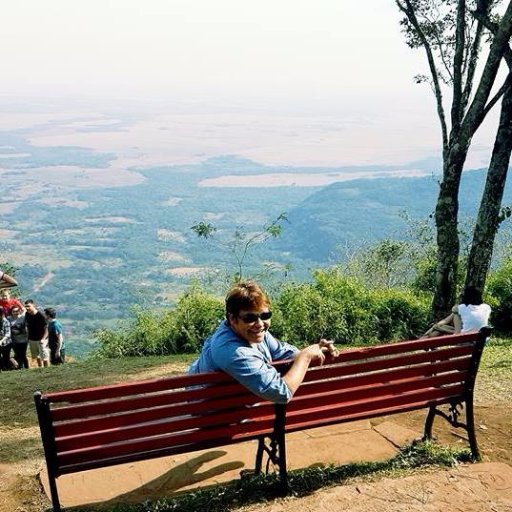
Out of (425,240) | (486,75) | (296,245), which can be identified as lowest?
(296,245)

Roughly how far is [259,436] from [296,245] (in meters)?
164

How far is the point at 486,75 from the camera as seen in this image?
30.6 ft

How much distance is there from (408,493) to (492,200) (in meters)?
6.30

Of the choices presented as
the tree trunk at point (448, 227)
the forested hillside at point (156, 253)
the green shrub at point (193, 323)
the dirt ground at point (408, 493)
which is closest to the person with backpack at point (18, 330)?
the green shrub at point (193, 323)

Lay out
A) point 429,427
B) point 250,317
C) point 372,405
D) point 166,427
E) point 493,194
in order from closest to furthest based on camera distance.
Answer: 1. point 250,317
2. point 166,427
3. point 372,405
4. point 429,427
5. point 493,194

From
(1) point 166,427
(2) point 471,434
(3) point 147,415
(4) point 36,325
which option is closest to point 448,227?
(2) point 471,434

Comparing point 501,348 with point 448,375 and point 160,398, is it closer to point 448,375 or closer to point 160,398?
point 448,375

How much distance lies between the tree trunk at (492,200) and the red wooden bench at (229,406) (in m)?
5.10

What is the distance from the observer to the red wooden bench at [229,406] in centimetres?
380

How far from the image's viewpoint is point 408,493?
4.28 meters

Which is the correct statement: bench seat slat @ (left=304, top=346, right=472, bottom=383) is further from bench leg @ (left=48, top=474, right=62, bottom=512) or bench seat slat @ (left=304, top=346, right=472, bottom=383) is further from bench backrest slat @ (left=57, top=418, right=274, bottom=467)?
bench leg @ (left=48, top=474, right=62, bottom=512)

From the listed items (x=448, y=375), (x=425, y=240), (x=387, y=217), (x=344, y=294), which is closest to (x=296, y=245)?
(x=387, y=217)

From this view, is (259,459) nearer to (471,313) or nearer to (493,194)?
(471,313)

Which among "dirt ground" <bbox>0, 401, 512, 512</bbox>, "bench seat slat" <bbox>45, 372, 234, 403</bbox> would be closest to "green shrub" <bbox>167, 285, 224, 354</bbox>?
"dirt ground" <bbox>0, 401, 512, 512</bbox>
